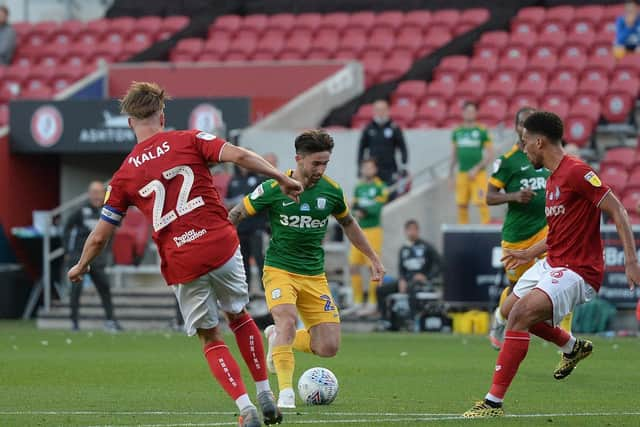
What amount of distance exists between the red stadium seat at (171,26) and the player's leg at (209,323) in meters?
22.3

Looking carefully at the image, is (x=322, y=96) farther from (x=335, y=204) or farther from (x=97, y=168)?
(x=335, y=204)

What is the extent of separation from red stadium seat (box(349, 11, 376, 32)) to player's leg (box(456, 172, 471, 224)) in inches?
289

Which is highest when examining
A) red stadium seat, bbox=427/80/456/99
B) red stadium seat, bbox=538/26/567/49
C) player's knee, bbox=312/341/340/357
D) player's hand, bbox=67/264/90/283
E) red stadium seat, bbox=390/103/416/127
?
red stadium seat, bbox=538/26/567/49

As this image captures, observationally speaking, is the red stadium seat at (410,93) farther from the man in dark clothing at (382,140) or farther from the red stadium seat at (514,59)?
the man in dark clothing at (382,140)

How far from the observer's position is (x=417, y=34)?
27.8 m

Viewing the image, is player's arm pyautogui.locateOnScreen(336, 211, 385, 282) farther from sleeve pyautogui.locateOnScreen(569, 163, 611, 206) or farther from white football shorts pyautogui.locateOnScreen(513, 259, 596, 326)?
sleeve pyautogui.locateOnScreen(569, 163, 611, 206)

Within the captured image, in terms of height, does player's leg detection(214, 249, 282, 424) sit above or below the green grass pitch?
above

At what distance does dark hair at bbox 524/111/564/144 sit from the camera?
9461 mm

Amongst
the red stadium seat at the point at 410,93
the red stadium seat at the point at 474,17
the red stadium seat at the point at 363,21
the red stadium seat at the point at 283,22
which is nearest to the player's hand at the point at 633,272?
the red stadium seat at the point at 410,93

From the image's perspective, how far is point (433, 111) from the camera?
24.7 m

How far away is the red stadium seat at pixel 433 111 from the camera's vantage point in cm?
2462

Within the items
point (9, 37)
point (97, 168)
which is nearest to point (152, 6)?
point (9, 37)

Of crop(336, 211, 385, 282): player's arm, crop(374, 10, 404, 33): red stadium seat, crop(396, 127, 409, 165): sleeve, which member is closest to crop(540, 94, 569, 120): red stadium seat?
crop(396, 127, 409, 165): sleeve

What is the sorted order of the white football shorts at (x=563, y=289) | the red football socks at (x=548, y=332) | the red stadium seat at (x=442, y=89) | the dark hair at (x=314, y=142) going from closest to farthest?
the white football shorts at (x=563, y=289) → the dark hair at (x=314, y=142) → the red football socks at (x=548, y=332) → the red stadium seat at (x=442, y=89)
